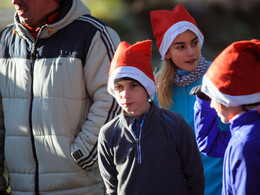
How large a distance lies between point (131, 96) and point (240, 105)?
2.28 feet

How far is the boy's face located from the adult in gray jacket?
568mm

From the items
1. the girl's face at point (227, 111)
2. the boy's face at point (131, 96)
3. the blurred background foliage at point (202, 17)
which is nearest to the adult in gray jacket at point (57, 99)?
the boy's face at point (131, 96)

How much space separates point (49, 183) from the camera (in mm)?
3205

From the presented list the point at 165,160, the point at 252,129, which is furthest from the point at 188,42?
the point at 252,129

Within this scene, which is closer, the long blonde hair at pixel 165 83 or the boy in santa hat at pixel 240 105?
the boy in santa hat at pixel 240 105

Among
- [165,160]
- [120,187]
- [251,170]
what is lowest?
[120,187]

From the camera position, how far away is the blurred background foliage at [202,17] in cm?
862

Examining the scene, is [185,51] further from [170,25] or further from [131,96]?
[131,96]

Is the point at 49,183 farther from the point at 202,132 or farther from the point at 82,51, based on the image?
the point at 202,132

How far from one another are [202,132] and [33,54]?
1.36 m

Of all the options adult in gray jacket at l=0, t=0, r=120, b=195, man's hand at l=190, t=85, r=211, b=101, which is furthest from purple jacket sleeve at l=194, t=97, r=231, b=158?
adult in gray jacket at l=0, t=0, r=120, b=195

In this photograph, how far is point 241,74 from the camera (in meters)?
2.07

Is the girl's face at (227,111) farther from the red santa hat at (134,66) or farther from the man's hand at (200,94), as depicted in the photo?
the red santa hat at (134,66)

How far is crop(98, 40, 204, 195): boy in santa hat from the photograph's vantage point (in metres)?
2.51
